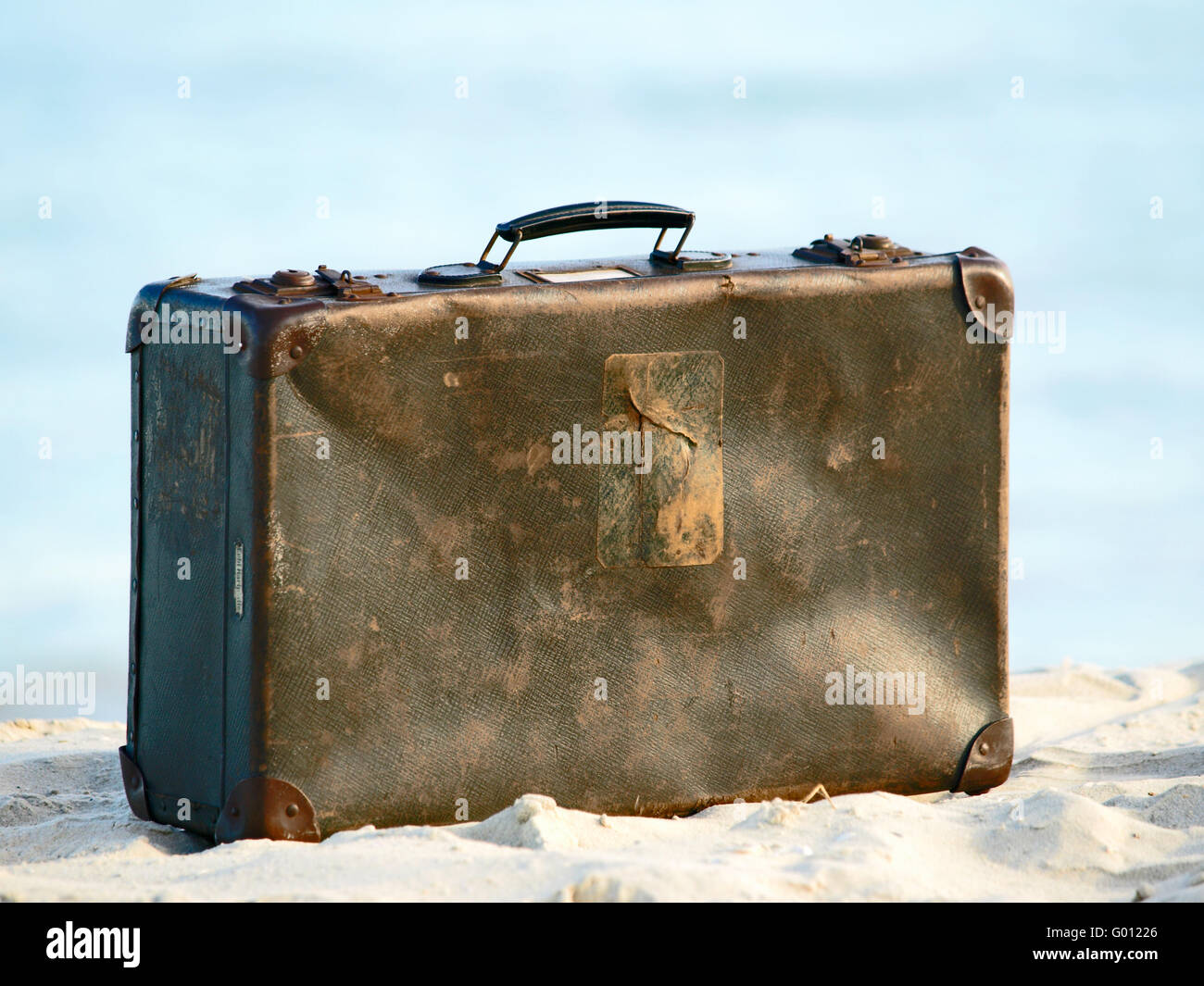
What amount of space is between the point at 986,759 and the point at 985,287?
1195 millimetres

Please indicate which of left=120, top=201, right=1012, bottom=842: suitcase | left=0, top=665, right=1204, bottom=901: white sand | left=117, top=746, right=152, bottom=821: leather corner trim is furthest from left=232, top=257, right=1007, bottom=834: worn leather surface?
left=117, top=746, right=152, bottom=821: leather corner trim

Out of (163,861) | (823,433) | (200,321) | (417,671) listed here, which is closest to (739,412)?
(823,433)

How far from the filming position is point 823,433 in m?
3.90

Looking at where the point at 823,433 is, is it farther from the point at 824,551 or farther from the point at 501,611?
the point at 501,611

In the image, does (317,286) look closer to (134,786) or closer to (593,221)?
(593,221)

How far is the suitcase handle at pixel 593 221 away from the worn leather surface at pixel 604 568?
0.25 m

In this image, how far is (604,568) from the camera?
12.2 feet

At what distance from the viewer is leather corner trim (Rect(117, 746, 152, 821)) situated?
3875 millimetres

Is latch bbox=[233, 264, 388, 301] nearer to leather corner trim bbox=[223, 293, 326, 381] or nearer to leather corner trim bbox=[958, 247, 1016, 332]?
leather corner trim bbox=[223, 293, 326, 381]

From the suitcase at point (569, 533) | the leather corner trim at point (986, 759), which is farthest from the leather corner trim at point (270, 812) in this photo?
the leather corner trim at point (986, 759)

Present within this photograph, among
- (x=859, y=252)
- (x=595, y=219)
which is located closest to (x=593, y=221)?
(x=595, y=219)

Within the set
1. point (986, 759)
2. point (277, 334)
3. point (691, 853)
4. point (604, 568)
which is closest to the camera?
point (691, 853)

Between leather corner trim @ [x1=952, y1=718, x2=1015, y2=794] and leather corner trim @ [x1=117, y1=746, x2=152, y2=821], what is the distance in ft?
6.58

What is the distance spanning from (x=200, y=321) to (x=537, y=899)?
1.53 meters
